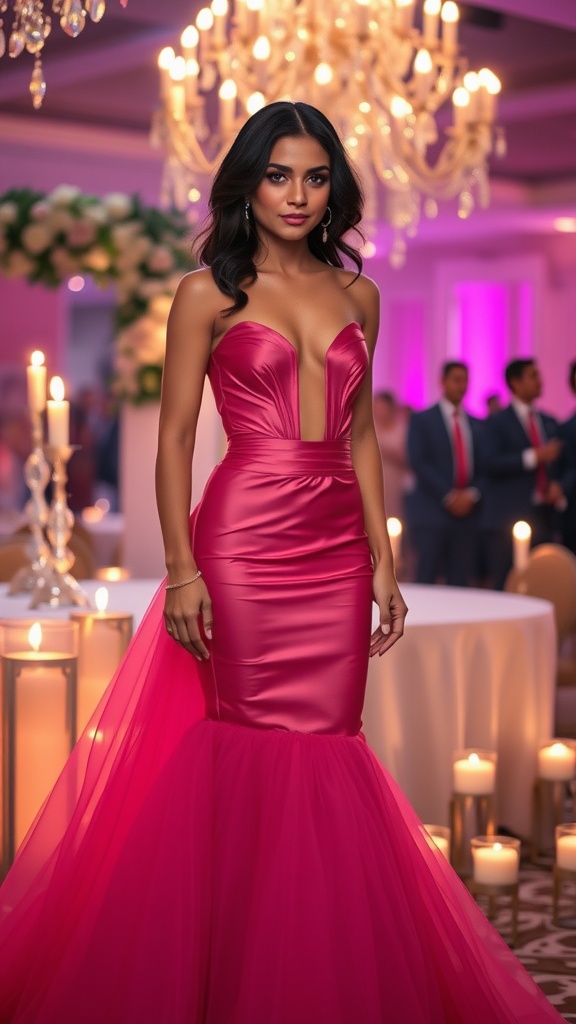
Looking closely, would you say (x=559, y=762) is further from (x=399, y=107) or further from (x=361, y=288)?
(x=399, y=107)

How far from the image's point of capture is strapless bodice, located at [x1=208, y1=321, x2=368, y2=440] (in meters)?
2.44

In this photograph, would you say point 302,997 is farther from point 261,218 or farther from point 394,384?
point 394,384

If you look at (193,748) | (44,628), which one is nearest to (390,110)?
(44,628)

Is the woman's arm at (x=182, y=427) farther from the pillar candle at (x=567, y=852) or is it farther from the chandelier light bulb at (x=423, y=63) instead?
the chandelier light bulb at (x=423, y=63)

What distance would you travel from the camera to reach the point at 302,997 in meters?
2.27

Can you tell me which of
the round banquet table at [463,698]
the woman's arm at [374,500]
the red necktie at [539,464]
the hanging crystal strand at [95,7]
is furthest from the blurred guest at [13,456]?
the woman's arm at [374,500]

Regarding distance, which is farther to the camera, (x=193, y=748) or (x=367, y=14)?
(x=367, y=14)

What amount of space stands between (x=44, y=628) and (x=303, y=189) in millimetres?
1234

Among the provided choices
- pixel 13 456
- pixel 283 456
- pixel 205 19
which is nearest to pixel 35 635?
pixel 283 456

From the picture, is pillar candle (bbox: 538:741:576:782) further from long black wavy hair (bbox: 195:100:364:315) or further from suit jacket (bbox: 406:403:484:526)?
suit jacket (bbox: 406:403:484:526)

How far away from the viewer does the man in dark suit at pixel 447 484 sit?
26.5ft

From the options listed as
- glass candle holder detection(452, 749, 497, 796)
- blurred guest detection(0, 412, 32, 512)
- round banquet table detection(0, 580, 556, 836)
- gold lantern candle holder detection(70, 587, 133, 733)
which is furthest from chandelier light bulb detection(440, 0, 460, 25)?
blurred guest detection(0, 412, 32, 512)

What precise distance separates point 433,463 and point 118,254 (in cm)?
321

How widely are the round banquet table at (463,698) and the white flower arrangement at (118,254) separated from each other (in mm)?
1695
